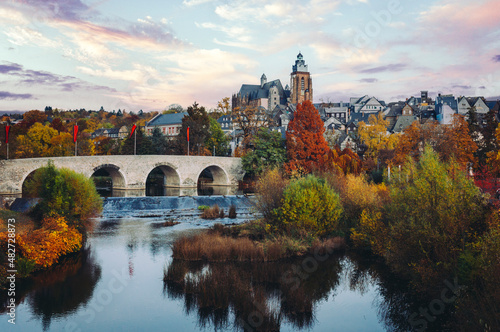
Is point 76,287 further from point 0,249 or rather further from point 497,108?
point 497,108

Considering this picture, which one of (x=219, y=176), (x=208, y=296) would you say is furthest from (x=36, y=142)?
(x=208, y=296)

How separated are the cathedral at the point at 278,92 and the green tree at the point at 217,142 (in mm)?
47040

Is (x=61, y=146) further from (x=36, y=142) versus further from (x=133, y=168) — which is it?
(x=133, y=168)

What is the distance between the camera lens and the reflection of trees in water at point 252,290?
1356 cm

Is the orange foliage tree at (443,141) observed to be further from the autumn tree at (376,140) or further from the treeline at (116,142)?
the treeline at (116,142)

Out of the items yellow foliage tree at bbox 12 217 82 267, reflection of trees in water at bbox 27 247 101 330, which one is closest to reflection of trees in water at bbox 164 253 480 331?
reflection of trees in water at bbox 27 247 101 330

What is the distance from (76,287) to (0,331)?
148 inches

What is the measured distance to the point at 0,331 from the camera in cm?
1261

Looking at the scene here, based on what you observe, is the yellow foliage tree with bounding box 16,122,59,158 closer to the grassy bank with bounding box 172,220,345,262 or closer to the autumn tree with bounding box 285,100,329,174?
the autumn tree with bounding box 285,100,329,174

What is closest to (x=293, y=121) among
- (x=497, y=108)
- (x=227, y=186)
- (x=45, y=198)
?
(x=227, y=186)

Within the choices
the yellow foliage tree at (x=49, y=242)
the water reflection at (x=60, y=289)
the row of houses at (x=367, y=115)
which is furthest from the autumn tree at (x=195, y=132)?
the water reflection at (x=60, y=289)

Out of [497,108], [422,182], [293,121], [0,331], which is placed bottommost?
[0,331]

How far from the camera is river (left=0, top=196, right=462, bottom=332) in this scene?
1341cm

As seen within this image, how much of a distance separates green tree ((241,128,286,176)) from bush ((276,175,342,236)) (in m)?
24.7
